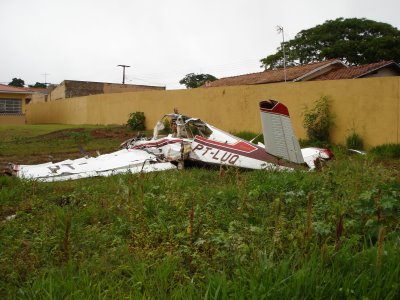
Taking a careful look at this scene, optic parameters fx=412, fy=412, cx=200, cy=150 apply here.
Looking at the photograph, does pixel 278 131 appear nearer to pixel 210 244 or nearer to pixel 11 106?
pixel 210 244

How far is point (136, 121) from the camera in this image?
20750 mm

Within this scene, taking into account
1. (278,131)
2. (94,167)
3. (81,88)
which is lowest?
(94,167)

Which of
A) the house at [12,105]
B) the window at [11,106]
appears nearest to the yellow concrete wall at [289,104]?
the house at [12,105]

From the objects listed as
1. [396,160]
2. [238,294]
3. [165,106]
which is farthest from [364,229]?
[165,106]

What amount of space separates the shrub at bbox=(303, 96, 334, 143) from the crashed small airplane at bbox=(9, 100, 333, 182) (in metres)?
4.15

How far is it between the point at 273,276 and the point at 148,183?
3509mm

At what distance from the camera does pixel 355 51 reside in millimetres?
33281

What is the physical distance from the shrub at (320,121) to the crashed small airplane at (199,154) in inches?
163

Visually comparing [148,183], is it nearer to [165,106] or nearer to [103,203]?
[103,203]

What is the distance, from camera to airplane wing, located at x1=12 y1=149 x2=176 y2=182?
7.63 meters

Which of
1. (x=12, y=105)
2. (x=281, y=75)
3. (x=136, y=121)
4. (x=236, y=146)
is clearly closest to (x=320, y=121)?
(x=236, y=146)

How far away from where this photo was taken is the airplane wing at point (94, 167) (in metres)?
7.63

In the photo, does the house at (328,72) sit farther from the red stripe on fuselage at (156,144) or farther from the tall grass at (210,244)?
the tall grass at (210,244)

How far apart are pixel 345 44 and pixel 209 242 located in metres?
33.2
